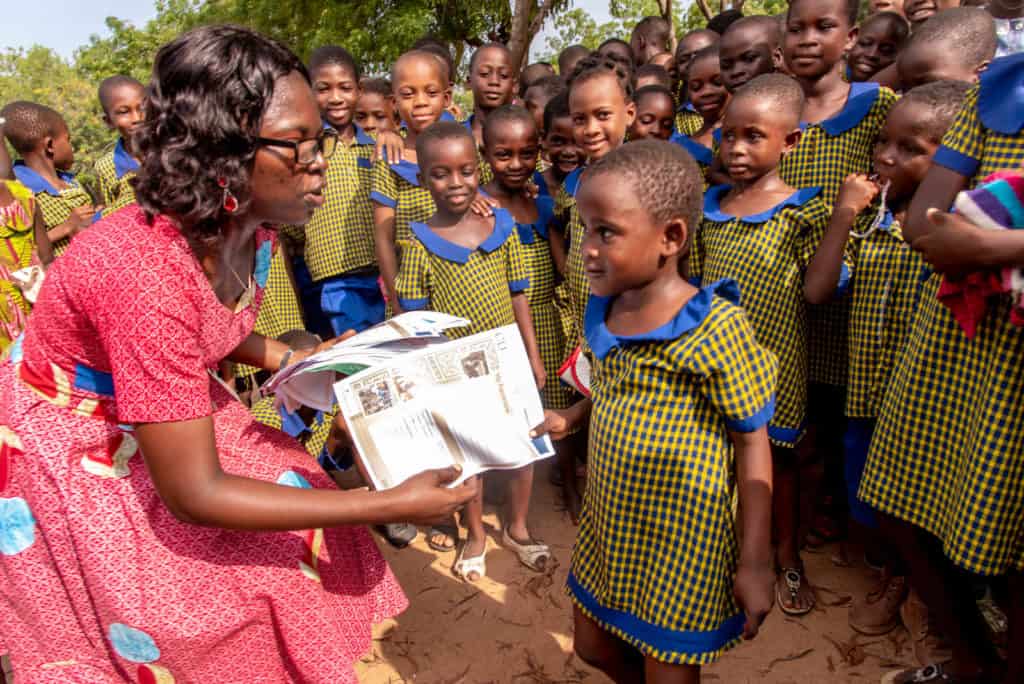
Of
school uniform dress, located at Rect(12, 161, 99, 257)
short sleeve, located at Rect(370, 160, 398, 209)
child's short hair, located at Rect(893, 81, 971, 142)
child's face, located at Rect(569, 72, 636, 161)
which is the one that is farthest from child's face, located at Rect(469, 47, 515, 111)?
school uniform dress, located at Rect(12, 161, 99, 257)

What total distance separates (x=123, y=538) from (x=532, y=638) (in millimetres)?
1835

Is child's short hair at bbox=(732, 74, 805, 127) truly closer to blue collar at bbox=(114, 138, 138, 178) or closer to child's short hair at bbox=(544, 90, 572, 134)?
child's short hair at bbox=(544, 90, 572, 134)

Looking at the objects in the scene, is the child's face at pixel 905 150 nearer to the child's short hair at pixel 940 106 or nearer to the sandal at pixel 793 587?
the child's short hair at pixel 940 106

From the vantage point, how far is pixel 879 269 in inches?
101

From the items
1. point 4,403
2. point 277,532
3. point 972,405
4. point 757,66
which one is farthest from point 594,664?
point 757,66

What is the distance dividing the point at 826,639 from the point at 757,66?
283cm

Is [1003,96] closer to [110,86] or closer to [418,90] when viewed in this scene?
[418,90]

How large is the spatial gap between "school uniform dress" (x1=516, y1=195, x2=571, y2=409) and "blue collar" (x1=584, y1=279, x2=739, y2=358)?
5.43 ft

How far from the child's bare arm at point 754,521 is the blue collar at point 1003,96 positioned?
95 cm

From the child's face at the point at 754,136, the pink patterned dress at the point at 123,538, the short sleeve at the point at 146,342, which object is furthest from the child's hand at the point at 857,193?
the short sleeve at the point at 146,342

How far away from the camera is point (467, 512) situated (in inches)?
131

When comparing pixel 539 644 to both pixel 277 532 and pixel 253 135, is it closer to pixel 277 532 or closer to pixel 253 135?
pixel 277 532

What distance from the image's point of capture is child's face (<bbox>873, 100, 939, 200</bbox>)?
231 centimetres

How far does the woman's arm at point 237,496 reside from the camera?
1.33 m
